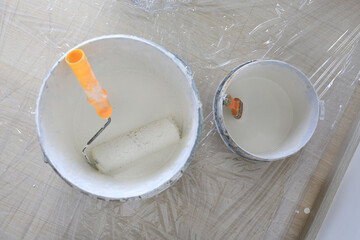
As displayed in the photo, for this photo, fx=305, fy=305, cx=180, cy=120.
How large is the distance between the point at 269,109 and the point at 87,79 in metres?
0.49

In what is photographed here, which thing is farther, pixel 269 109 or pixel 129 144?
pixel 269 109

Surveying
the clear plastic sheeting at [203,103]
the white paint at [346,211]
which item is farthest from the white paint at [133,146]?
the white paint at [346,211]

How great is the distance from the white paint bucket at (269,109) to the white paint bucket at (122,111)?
0.45 feet

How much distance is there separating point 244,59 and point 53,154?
21.4 inches

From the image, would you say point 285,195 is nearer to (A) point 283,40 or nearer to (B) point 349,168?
(B) point 349,168

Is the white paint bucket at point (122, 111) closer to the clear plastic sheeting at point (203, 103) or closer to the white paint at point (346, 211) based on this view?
the clear plastic sheeting at point (203, 103)

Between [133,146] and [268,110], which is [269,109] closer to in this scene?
[268,110]

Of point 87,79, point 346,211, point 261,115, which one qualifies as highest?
point 87,79

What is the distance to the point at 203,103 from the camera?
83 cm

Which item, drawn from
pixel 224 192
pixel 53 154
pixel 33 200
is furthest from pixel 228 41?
pixel 33 200

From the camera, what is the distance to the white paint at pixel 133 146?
72 centimetres

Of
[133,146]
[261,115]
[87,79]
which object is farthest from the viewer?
[261,115]

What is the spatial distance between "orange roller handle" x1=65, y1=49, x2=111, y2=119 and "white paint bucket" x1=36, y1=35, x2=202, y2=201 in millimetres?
61

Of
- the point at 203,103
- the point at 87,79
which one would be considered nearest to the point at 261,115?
the point at 203,103
